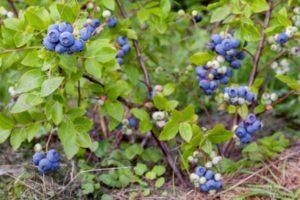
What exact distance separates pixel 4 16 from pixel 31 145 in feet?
2.65

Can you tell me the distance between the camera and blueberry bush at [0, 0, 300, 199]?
2342 mm

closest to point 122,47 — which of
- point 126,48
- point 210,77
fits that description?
point 126,48

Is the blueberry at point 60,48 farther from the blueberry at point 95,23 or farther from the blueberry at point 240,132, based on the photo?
the blueberry at point 240,132

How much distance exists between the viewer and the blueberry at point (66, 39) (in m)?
2.11

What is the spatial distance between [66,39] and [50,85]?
0.22 m

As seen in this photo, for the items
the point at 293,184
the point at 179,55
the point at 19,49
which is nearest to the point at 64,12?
the point at 19,49

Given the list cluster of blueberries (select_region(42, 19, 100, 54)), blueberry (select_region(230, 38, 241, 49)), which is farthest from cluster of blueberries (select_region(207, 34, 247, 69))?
cluster of blueberries (select_region(42, 19, 100, 54))

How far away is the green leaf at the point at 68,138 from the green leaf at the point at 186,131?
52 cm

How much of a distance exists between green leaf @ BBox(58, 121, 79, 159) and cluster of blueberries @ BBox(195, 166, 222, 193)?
662 millimetres

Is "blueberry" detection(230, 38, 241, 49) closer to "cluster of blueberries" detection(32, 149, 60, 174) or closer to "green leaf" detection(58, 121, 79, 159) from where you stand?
"green leaf" detection(58, 121, 79, 159)

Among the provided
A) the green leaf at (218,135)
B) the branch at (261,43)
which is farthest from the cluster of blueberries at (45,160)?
the branch at (261,43)

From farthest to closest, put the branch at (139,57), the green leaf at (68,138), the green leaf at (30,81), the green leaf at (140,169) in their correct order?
the branch at (139,57) → the green leaf at (140,169) → the green leaf at (68,138) → the green leaf at (30,81)

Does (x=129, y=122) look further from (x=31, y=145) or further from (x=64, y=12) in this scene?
(x=64, y=12)

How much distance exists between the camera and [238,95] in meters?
2.72
